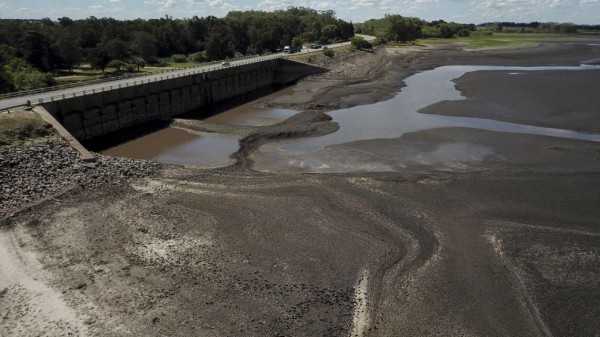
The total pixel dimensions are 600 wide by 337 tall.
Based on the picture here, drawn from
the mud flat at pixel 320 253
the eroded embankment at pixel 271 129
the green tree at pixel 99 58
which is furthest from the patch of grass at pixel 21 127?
the green tree at pixel 99 58

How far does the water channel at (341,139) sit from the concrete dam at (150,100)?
413cm

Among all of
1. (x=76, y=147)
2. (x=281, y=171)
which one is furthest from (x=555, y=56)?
(x=76, y=147)

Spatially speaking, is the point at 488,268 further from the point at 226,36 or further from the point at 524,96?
the point at 226,36

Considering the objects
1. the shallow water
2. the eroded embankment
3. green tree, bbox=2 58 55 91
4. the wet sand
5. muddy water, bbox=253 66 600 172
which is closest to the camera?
muddy water, bbox=253 66 600 172

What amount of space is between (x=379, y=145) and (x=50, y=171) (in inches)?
1078

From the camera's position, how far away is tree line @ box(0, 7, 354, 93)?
67.2m

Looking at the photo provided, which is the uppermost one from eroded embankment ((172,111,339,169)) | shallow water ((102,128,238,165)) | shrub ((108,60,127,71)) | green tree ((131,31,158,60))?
green tree ((131,31,158,60))

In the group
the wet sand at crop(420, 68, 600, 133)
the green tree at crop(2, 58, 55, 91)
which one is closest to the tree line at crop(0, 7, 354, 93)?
the green tree at crop(2, 58, 55, 91)

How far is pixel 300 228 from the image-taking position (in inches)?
987

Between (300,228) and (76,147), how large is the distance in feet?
65.2

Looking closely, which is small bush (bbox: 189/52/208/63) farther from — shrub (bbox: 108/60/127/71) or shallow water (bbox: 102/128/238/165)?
shallow water (bbox: 102/128/238/165)

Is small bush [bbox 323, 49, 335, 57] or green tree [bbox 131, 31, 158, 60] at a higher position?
green tree [bbox 131, 31, 158, 60]

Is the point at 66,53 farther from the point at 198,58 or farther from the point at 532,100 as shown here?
the point at 532,100

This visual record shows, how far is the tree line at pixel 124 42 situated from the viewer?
67250 mm
